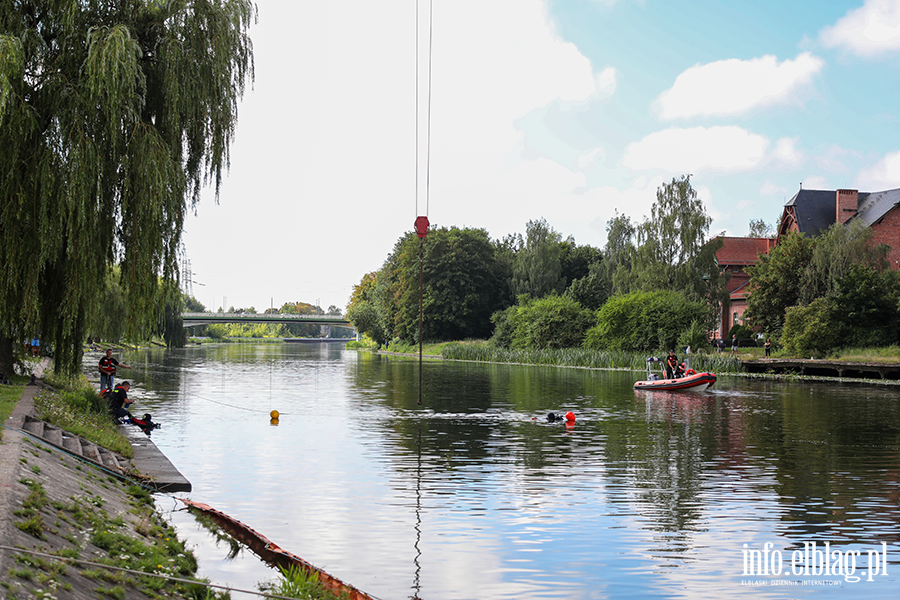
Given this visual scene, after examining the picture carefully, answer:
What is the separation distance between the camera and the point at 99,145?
1625 centimetres

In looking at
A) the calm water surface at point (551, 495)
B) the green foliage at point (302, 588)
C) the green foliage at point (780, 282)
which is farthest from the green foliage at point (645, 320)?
the green foliage at point (302, 588)

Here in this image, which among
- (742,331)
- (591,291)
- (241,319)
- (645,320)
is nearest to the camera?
(645,320)

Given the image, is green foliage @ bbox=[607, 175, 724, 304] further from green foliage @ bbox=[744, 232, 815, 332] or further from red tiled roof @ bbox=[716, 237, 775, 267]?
red tiled roof @ bbox=[716, 237, 775, 267]

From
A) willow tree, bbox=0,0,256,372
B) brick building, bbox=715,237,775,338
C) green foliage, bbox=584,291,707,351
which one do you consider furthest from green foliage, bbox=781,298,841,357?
willow tree, bbox=0,0,256,372

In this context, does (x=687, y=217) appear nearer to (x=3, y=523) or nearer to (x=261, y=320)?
(x=3, y=523)

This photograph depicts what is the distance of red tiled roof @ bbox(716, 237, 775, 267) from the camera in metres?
79.4

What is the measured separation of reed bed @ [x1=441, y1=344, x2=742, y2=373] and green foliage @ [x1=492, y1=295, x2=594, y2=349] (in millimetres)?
2078

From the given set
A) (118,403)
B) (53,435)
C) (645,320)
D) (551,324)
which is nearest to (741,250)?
(551,324)

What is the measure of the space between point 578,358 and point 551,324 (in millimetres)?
10043

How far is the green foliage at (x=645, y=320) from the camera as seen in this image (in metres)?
56.7

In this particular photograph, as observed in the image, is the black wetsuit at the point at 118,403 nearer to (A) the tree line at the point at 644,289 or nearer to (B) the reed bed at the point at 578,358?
(A) the tree line at the point at 644,289

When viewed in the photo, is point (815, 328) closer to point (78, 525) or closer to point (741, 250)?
point (741, 250)

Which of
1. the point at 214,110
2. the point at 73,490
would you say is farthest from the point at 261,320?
the point at 73,490

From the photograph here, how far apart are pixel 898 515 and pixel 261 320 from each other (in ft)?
369
